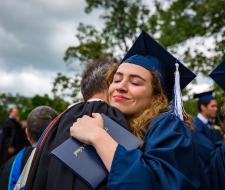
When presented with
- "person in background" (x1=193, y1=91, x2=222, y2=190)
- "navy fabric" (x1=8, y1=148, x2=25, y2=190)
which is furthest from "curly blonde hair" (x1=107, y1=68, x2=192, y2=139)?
"person in background" (x1=193, y1=91, x2=222, y2=190)

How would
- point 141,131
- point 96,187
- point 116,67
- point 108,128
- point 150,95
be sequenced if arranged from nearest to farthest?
1. point 96,187
2. point 108,128
3. point 141,131
4. point 150,95
5. point 116,67

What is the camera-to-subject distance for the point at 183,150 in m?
1.98

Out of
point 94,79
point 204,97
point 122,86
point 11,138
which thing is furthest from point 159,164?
point 11,138

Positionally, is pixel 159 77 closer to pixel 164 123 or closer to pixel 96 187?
pixel 164 123

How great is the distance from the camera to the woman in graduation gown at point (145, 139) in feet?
6.19

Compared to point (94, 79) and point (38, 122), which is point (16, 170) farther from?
point (94, 79)

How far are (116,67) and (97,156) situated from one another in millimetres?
838

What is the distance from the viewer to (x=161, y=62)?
2691mm

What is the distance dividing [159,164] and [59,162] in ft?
1.56

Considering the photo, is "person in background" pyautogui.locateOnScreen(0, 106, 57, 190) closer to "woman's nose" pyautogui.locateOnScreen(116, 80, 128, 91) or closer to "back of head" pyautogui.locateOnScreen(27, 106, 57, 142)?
"back of head" pyautogui.locateOnScreen(27, 106, 57, 142)

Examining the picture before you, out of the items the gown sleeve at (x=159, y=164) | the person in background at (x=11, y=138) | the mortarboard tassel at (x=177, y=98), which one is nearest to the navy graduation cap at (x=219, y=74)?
the mortarboard tassel at (x=177, y=98)

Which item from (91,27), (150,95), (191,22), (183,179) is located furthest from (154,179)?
(91,27)

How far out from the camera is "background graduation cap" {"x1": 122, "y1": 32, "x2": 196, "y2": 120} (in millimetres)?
2566

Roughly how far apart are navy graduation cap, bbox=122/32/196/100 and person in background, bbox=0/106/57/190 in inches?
47.4
